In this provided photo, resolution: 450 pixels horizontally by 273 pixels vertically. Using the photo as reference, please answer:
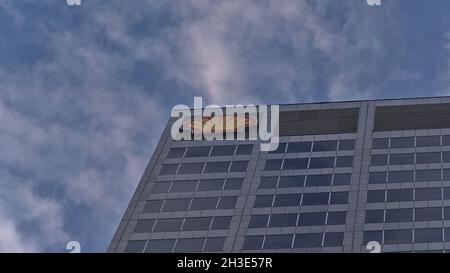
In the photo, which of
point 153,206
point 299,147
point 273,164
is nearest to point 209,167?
point 273,164

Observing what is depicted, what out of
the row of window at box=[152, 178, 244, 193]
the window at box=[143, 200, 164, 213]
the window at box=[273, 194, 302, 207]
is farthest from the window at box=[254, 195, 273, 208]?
the window at box=[143, 200, 164, 213]

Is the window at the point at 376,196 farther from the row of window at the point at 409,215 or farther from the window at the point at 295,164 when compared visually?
the window at the point at 295,164

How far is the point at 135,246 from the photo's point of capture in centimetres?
7819

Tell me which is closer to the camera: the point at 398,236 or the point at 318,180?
the point at 398,236

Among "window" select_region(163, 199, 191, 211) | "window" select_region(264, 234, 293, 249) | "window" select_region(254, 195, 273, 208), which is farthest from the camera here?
"window" select_region(163, 199, 191, 211)

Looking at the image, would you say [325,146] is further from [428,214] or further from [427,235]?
[427,235]

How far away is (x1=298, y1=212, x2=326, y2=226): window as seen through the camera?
75.5 m

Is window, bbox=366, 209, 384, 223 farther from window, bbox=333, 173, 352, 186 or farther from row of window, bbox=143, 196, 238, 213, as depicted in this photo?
row of window, bbox=143, 196, 238, 213

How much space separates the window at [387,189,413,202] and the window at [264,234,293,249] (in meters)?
10.7

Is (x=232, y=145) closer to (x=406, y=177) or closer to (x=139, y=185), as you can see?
(x=139, y=185)

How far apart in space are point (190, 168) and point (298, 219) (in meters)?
15.9

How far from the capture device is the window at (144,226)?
80.4 meters
